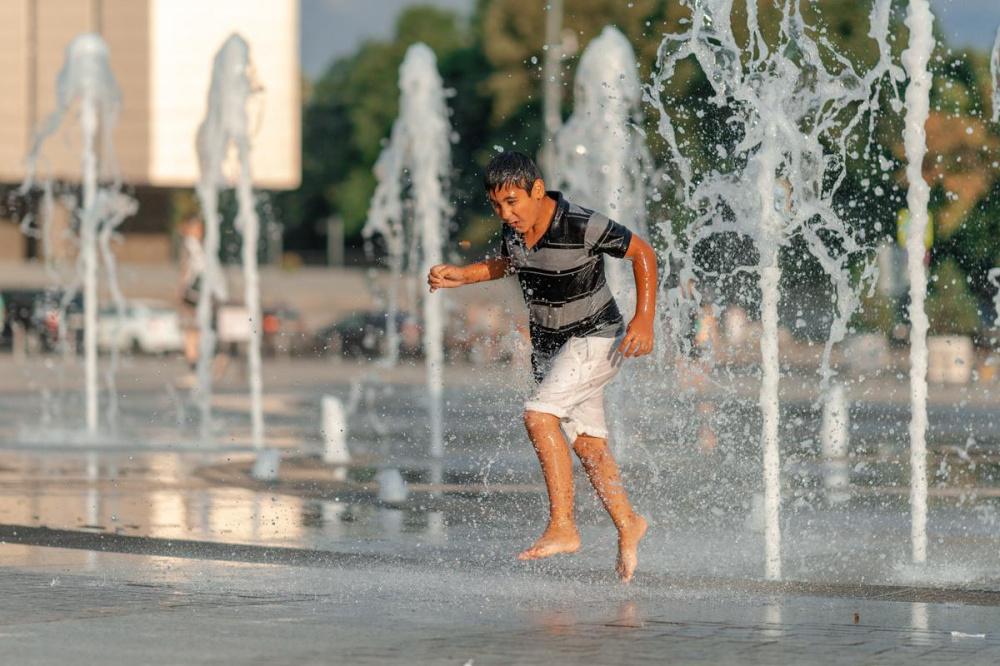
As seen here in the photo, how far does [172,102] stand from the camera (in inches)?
2928

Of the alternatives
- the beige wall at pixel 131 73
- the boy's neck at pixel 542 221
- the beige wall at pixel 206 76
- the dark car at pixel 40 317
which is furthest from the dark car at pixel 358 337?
the boy's neck at pixel 542 221

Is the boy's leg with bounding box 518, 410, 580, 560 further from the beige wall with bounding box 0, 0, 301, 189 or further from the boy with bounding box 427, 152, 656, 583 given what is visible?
the beige wall with bounding box 0, 0, 301, 189

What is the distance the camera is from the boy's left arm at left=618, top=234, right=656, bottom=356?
8.01 meters

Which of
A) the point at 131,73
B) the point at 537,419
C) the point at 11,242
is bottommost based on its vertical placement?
the point at 537,419

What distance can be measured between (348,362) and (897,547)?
3406 cm

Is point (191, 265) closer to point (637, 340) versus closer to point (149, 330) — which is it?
point (637, 340)

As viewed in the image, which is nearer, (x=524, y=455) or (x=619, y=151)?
(x=524, y=455)

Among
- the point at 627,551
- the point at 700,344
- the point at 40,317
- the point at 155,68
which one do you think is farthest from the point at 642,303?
the point at 155,68

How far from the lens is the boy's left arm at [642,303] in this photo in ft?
26.3

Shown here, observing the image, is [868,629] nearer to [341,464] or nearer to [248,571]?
[248,571]

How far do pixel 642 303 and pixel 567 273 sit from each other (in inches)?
12.9

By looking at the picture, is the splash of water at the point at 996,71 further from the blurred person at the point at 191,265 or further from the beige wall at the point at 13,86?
the beige wall at the point at 13,86

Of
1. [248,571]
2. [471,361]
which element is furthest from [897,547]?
[471,361]

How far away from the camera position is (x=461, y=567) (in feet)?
28.8
